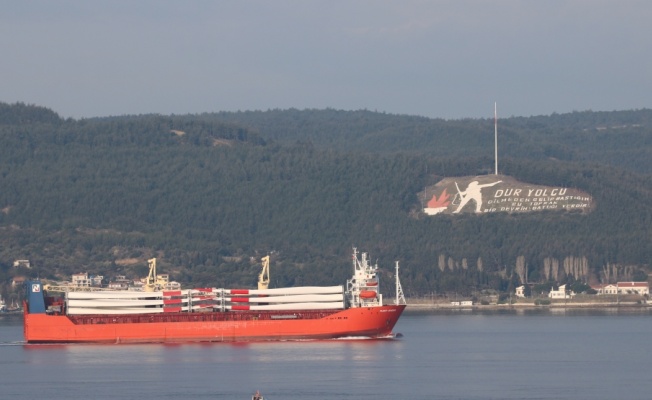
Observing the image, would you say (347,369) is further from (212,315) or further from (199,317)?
(199,317)

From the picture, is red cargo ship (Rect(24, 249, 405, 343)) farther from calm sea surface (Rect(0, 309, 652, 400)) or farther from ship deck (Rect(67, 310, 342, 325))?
calm sea surface (Rect(0, 309, 652, 400))

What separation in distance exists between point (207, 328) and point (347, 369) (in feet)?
98.8

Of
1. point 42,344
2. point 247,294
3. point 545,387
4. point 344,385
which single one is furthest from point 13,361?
point 545,387

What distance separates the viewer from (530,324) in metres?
191

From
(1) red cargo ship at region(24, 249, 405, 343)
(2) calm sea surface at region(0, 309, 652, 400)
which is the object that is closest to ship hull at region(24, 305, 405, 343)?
(1) red cargo ship at region(24, 249, 405, 343)

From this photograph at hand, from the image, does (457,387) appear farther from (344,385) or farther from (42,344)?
(42,344)

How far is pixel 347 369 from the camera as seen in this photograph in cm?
11969

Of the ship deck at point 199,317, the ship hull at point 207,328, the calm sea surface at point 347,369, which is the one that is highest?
the ship deck at point 199,317

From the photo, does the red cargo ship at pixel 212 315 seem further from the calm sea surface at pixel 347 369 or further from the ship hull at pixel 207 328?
the calm sea surface at pixel 347 369

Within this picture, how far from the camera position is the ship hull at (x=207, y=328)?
478 feet

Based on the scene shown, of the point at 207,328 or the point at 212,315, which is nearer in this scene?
the point at 207,328

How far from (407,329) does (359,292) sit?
105 feet

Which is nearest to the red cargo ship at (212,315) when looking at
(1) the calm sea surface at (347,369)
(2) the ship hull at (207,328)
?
(2) the ship hull at (207,328)

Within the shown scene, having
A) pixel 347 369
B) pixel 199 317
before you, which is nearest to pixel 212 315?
pixel 199 317
